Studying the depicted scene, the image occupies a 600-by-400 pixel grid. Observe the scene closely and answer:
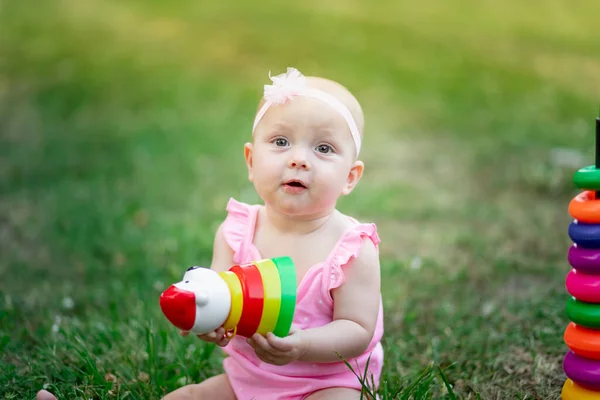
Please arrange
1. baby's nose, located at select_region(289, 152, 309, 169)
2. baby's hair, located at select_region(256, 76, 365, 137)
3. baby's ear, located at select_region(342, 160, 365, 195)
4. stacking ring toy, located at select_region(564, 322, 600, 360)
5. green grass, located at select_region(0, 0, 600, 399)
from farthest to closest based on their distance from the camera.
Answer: green grass, located at select_region(0, 0, 600, 399) → baby's ear, located at select_region(342, 160, 365, 195) → baby's hair, located at select_region(256, 76, 365, 137) → baby's nose, located at select_region(289, 152, 309, 169) → stacking ring toy, located at select_region(564, 322, 600, 360)

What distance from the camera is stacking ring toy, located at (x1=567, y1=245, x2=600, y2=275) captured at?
7.75 ft

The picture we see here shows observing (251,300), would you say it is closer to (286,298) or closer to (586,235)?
(286,298)

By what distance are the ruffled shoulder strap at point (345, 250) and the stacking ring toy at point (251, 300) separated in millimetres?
322

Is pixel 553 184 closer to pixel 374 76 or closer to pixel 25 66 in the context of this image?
pixel 374 76

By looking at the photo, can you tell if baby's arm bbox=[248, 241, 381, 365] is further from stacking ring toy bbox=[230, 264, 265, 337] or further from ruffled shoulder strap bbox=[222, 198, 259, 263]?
ruffled shoulder strap bbox=[222, 198, 259, 263]

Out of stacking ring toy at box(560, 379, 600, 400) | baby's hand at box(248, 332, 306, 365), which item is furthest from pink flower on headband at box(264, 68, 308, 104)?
stacking ring toy at box(560, 379, 600, 400)

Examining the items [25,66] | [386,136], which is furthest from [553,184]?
[25,66]

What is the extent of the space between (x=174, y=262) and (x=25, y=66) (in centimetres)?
598

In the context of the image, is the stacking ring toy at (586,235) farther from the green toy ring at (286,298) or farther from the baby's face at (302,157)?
the green toy ring at (286,298)

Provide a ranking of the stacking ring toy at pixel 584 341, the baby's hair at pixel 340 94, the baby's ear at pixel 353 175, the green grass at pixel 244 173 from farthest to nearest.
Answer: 1. the green grass at pixel 244 173
2. the baby's ear at pixel 353 175
3. the baby's hair at pixel 340 94
4. the stacking ring toy at pixel 584 341

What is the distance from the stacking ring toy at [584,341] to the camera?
7.88ft

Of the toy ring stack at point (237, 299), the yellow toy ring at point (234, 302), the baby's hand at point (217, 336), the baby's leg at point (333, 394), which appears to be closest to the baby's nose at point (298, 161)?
the toy ring stack at point (237, 299)

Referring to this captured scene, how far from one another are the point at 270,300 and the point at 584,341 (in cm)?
96

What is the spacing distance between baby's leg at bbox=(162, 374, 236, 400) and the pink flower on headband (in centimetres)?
99
